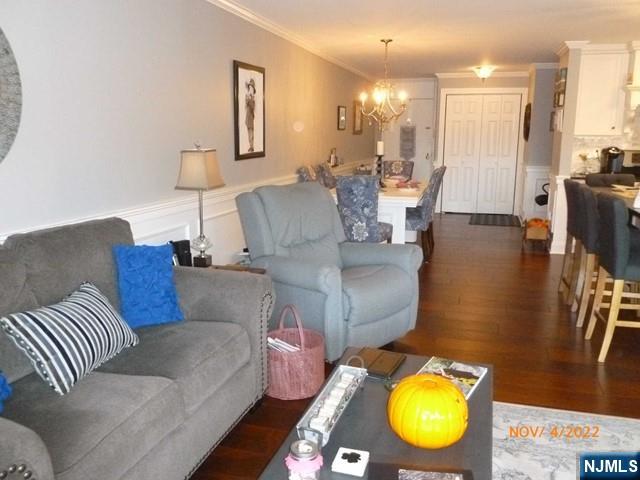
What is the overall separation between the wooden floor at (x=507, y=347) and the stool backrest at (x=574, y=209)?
2.07ft

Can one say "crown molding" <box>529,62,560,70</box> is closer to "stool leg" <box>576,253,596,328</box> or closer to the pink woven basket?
"stool leg" <box>576,253,596,328</box>

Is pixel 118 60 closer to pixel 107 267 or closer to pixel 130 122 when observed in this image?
pixel 130 122

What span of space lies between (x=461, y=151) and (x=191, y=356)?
7983mm

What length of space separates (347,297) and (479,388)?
45.5 inches

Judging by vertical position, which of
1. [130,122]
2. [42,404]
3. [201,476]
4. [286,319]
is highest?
[130,122]

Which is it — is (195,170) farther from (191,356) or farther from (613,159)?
(613,159)

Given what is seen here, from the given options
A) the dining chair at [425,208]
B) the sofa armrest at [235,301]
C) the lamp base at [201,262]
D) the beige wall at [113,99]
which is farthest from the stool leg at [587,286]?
the beige wall at [113,99]

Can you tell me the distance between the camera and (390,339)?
10.9 ft

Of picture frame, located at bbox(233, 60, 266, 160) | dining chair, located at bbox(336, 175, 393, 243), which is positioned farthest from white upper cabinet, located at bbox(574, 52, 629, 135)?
picture frame, located at bbox(233, 60, 266, 160)

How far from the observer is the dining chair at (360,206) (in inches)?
181

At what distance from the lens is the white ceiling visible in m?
4.24

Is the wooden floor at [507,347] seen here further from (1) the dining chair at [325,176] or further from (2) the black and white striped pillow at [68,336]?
(1) the dining chair at [325,176]

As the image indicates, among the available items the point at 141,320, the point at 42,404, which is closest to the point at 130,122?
the point at 141,320

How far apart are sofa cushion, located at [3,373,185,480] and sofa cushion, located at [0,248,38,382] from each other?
49 millimetres
